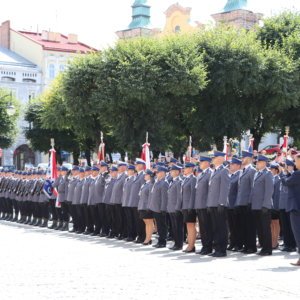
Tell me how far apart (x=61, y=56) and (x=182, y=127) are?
35.6m

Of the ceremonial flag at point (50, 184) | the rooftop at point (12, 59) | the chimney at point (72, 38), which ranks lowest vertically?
the ceremonial flag at point (50, 184)

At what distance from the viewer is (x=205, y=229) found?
14906 mm

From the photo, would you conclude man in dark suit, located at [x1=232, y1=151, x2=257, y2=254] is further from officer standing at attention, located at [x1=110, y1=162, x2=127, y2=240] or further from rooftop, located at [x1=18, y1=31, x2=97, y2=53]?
rooftop, located at [x1=18, y1=31, x2=97, y2=53]

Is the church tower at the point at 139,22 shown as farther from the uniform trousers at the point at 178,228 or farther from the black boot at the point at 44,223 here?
the uniform trousers at the point at 178,228

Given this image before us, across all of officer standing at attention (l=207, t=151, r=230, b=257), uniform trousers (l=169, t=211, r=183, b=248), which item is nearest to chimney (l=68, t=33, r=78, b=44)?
uniform trousers (l=169, t=211, r=183, b=248)

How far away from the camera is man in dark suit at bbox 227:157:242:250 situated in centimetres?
1497

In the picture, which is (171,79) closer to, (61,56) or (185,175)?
(185,175)

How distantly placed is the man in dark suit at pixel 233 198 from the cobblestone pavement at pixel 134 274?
69cm

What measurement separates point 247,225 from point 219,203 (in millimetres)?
962

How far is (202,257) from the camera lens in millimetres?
14281

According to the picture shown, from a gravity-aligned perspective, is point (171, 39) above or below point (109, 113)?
above

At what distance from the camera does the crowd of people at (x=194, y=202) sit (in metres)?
14.4

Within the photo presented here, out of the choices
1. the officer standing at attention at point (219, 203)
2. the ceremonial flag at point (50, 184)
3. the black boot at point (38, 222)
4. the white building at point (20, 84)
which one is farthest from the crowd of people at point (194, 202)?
the white building at point (20, 84)

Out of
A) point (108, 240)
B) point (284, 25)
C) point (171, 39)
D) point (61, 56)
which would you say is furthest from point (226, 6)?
point (108, 240)
